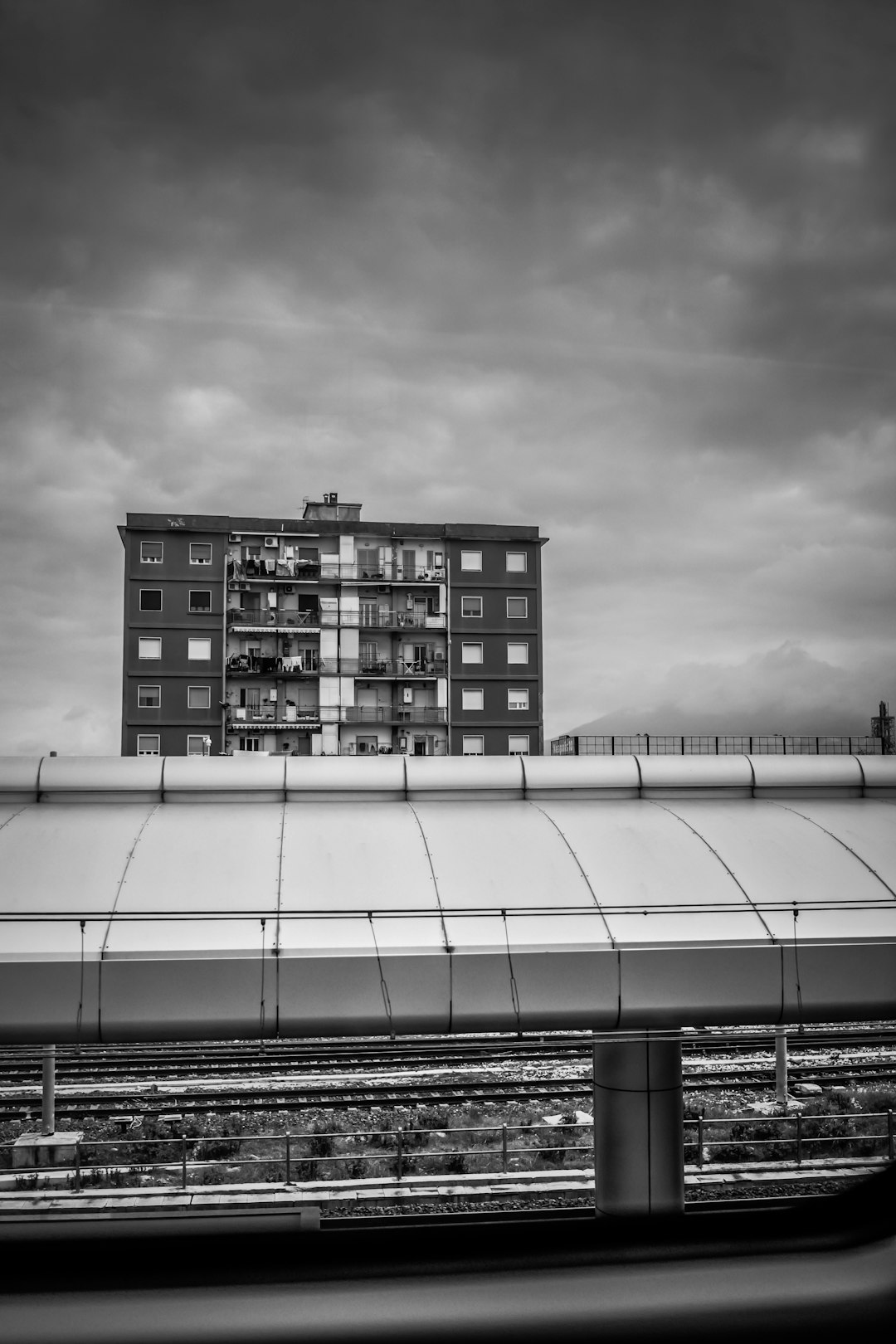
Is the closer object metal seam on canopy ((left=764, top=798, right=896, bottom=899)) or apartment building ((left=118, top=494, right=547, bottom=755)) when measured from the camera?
metal seam on canopy ((left=764, top=798, right=896, bottom=899))

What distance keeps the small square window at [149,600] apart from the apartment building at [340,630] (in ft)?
0.12

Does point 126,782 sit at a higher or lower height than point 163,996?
higher

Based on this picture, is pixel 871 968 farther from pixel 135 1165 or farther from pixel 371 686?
pixel 371 686

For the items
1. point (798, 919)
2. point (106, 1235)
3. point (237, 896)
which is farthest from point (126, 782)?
point (106, 1235)

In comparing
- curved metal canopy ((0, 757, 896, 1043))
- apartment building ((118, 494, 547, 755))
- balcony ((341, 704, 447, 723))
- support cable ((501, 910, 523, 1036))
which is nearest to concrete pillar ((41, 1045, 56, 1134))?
curved metal canopy ((0, 757, 896, 1043))

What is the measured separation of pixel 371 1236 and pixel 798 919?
3.29 metres

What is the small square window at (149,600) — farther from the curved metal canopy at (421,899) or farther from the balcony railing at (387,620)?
the curved metal canopy at (421,899)

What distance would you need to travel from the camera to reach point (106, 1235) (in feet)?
5.24

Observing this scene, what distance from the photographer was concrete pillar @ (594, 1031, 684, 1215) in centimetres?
452

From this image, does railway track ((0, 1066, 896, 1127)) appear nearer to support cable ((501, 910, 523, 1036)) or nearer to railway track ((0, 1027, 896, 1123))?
railway track ((0, 1027, 896, 1123))

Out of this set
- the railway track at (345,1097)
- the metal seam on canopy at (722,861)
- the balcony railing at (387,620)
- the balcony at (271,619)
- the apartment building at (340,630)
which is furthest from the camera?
the balcony railing at (387,620)

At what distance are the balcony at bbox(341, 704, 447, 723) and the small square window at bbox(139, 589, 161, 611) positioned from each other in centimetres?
580

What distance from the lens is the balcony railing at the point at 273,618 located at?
83.7 feet

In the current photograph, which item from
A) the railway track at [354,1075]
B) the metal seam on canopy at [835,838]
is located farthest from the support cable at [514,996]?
the railway track at [354,1075]
